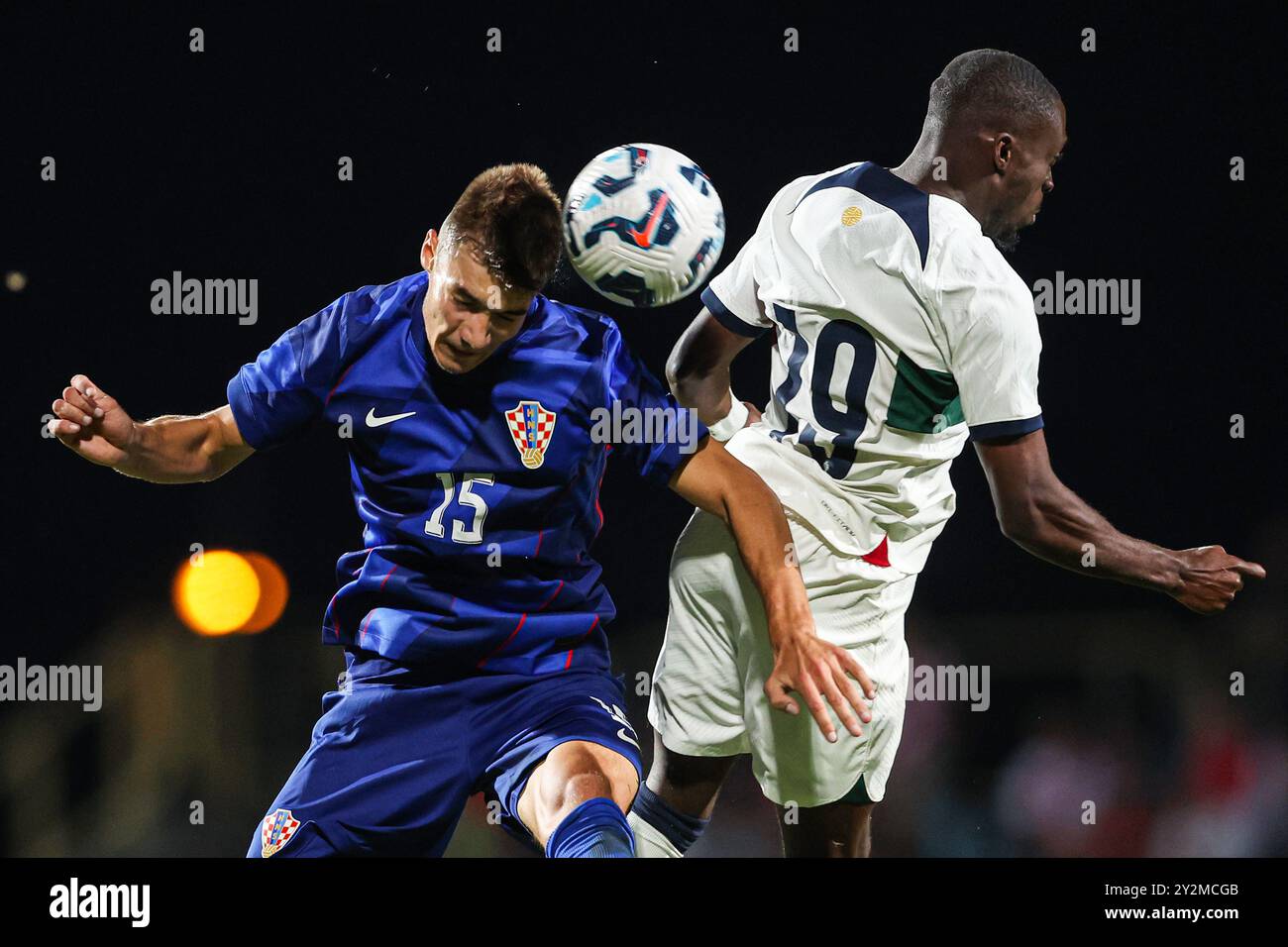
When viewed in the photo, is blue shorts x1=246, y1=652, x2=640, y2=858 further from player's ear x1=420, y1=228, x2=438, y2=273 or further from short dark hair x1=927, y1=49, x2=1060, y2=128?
short dark hair x1=927, y1=49, x2=1060, y2=128

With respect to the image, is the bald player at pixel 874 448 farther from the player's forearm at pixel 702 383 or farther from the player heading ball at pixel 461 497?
the player heading ball at pixel 461 497

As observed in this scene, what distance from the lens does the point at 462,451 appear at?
2.74 m

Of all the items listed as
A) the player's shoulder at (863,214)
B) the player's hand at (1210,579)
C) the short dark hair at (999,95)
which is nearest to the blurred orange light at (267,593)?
the player's shoulder at (863,214)

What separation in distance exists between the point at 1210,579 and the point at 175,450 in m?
2.11

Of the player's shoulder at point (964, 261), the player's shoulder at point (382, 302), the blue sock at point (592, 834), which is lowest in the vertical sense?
the blue sock at point (592, 834)

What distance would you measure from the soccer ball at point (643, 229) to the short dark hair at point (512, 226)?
0.47 feet

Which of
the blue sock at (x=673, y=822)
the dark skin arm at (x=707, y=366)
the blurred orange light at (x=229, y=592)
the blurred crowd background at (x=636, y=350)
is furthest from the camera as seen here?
the blurred orange light at (x=229, y=592)

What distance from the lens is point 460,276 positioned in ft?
8.77

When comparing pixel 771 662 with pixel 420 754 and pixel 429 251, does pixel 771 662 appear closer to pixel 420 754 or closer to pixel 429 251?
pixel 420 754

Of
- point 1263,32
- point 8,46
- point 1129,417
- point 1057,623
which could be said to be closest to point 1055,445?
point 1129,417

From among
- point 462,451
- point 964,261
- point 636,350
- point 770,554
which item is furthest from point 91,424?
point 636,350

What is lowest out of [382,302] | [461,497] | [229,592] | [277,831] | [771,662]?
[277,831]

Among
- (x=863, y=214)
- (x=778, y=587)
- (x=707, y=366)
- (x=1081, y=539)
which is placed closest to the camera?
(x=778, y=587)

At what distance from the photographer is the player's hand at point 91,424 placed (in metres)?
2.65
